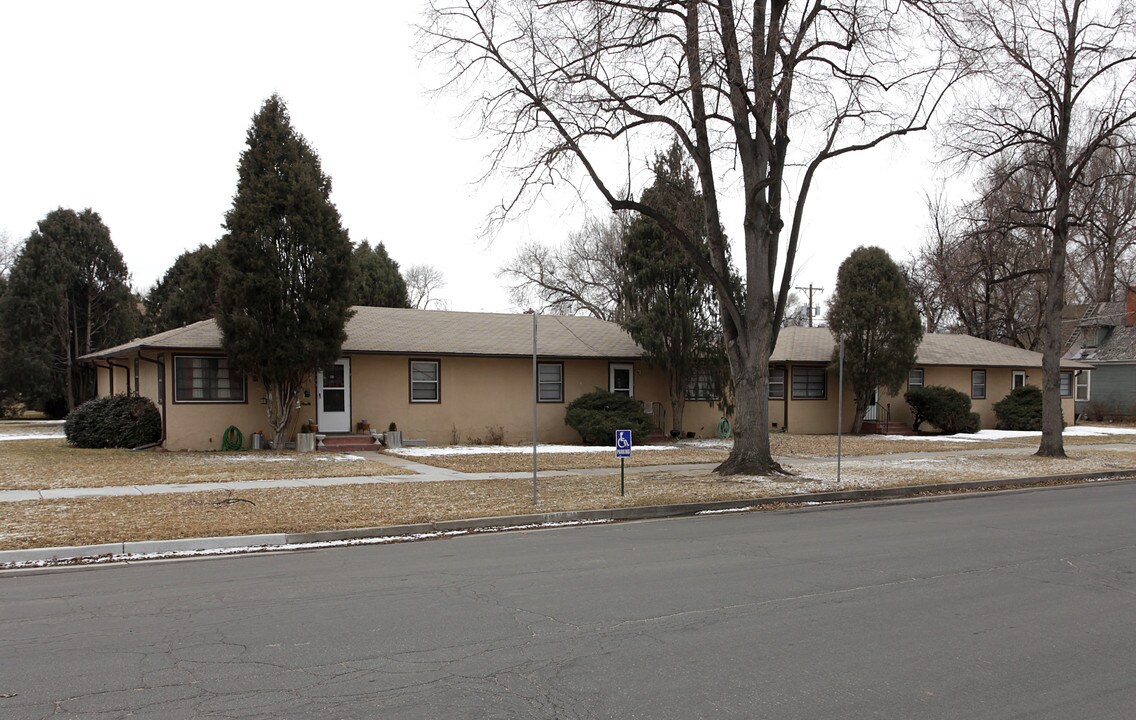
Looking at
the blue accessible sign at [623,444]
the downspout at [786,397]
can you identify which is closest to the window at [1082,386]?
the downspout at [786,397]

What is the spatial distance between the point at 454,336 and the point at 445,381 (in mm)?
1903

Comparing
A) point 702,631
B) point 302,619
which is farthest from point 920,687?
point 302,619

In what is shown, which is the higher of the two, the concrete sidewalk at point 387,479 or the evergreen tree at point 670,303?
the evergreen tree at point 670,303

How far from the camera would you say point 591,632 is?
6020 mm

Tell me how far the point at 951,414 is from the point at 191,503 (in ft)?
89.9

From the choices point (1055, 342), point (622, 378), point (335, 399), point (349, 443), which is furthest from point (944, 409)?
point (335, 399)

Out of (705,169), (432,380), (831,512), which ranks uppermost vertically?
(705,169)

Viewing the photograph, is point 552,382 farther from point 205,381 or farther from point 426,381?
point 205,381

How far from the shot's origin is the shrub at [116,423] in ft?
72.7

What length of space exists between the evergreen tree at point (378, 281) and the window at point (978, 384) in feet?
86.6

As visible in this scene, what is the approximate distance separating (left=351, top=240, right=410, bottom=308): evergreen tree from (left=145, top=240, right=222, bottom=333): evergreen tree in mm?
6746

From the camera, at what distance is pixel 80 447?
22.5 metres

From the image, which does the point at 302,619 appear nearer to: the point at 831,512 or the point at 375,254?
the point at 831,512

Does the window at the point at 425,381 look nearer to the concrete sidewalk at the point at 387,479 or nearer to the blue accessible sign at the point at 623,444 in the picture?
the concrete sidewalk at the point at 387,479
